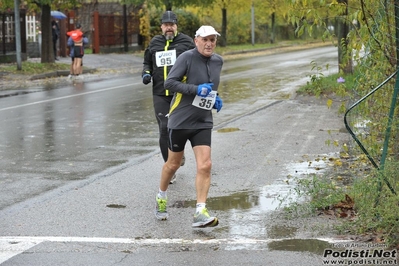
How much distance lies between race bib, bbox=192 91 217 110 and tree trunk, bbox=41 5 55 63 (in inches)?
921

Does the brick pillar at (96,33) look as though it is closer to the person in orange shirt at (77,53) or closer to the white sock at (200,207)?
the person in orange shirt at (77,53)

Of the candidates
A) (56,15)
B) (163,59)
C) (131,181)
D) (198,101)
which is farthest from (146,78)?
(56,15)

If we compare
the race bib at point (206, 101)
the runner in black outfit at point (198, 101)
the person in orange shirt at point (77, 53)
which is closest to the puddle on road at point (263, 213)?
the runner in black outfit at point (198, 101)

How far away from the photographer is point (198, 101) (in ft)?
24.2

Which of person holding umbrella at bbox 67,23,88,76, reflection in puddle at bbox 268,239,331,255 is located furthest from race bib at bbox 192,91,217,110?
person holding umbrella at bbox 67,23,88,76

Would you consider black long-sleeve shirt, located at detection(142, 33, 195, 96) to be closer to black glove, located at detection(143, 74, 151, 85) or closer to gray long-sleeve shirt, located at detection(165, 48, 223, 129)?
black glove, located at detection(143, 74, 151, 85)

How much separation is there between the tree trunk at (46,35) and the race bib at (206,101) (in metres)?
23.4

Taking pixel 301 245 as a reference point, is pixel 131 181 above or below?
below

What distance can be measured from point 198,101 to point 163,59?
179 cm

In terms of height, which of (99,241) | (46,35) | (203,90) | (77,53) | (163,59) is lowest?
(99,241)

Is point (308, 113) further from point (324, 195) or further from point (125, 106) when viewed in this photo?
point (324, 195)

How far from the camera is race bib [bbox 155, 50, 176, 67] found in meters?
8.98

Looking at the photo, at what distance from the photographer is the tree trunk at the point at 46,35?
98.0 feet

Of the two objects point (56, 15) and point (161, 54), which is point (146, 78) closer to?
point (161, 54)
